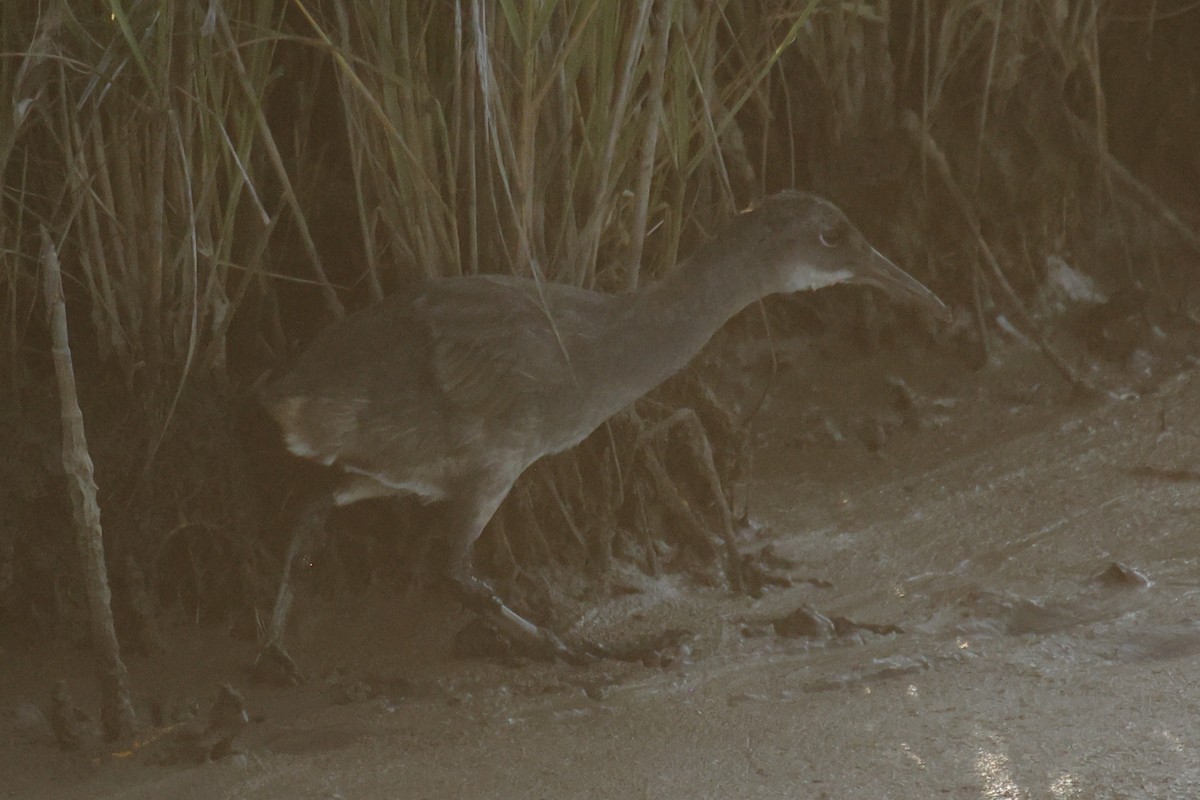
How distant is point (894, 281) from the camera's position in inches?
137

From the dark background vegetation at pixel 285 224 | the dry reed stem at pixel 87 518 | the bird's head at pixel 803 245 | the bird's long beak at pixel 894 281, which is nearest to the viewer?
the dry reed stem at pixel 87 518

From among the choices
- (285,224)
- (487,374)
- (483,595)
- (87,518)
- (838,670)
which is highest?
(285,224)

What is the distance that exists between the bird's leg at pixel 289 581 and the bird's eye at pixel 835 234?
1.17 meters

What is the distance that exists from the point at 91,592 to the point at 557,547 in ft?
3.78

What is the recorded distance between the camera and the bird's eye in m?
3.38

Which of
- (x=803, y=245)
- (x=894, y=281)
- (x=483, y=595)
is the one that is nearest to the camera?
(x=483, y=595)

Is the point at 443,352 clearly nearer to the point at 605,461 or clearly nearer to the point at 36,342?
the point at 605,461

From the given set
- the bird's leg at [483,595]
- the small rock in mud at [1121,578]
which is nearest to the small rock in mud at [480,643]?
the bird's leg at [483,595]

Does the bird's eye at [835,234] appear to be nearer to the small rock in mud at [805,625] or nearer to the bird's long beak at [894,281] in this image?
the bird's long beak at [894,281]

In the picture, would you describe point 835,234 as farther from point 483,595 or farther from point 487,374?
point 483,595

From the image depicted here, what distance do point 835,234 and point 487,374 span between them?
2.78 feet

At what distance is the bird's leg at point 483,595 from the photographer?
3180 millimetres

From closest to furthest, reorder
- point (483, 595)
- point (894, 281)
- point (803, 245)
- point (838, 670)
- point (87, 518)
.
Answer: point (87, 518)
point (838, 670)
point (483, 595)
point (803, 245)
point (894, 281)

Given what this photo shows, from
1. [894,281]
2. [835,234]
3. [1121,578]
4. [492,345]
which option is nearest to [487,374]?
[492,345]
